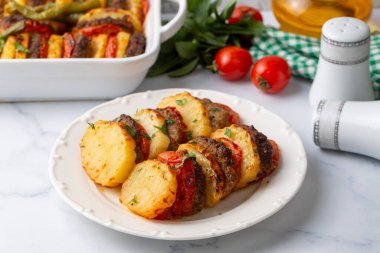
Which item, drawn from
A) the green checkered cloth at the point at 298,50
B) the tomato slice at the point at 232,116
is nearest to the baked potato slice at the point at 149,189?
the tomato slice at the point at 232,116

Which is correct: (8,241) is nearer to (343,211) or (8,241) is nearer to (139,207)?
(139,207)

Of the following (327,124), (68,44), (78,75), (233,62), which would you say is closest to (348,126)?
(327,124)

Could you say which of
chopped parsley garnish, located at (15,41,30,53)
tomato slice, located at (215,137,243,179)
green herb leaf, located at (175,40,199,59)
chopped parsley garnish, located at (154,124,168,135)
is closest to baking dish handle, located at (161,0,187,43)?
green herb leaf, located at (175,40,199,59)

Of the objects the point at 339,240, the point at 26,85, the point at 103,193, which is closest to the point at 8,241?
the point at 103,193

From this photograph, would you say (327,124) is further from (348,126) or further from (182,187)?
(182,187)

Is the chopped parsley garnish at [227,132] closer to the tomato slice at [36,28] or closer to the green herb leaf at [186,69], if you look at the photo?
the green herb leaf at [186,69]

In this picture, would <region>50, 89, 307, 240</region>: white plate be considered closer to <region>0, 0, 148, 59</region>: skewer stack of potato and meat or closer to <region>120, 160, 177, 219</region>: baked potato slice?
<region>120, 160, 177, 219</region>: baked potato slice
